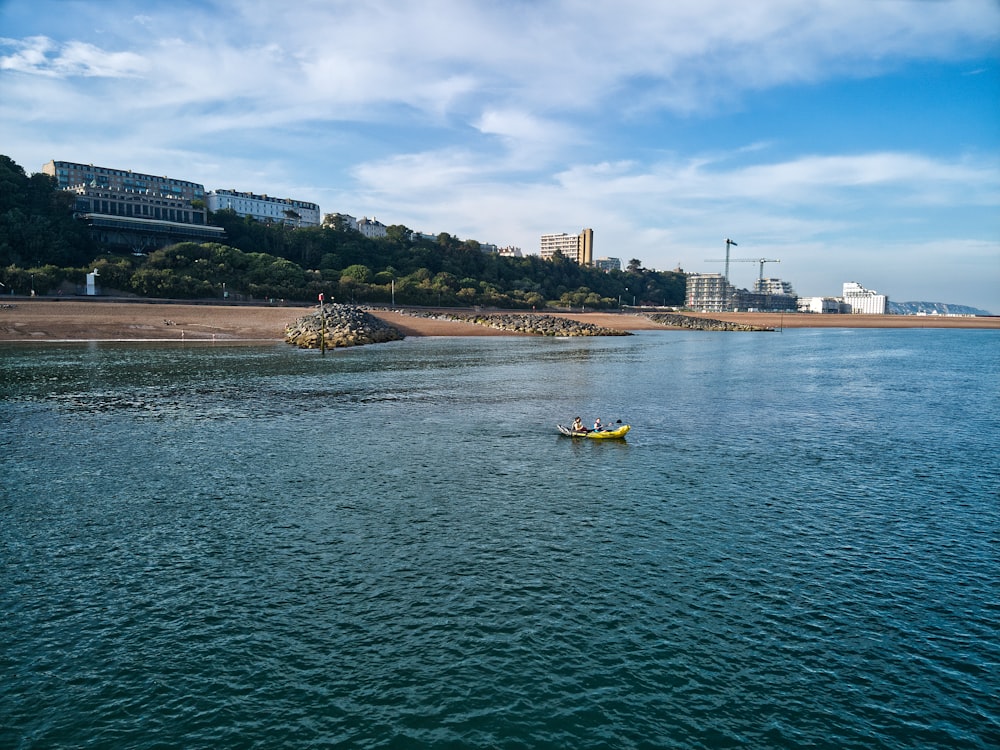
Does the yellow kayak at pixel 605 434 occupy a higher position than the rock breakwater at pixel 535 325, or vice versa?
the rock breakwater at pixel 535 325

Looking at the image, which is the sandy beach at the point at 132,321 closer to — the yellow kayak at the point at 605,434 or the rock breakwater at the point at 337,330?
the rock breakwater at the point at 337,330

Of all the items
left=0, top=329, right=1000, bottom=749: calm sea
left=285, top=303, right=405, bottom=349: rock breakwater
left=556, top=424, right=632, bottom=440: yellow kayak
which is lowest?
left=0, top=329, right=1000, bottom=749: calm sea

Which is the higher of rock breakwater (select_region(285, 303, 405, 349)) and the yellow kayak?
rock breakwater (select_region(285, 303, 405, 349))

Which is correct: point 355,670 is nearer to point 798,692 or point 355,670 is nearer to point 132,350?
point 798,692

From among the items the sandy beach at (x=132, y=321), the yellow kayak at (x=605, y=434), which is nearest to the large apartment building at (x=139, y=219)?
the sandy beach at (x=132, y=321)

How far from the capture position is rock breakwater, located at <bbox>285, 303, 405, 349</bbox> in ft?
330

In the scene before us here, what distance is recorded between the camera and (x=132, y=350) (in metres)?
87.8

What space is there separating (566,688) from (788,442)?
95.2ft

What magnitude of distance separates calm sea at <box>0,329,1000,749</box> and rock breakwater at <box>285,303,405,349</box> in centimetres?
5830

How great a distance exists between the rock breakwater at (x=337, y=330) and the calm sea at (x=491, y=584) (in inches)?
2295

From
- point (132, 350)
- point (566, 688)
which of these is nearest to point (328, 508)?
point (566, 688)

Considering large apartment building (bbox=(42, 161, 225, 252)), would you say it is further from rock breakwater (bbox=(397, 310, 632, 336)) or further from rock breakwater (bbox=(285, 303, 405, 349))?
rock breakwater (bbox=(285, 303, 405, 349))

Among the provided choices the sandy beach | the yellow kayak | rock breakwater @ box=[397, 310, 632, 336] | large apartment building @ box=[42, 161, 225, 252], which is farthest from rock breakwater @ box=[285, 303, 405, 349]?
large apartment building @ box=[42, 161, 225, 252]

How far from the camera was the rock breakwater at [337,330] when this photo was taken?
101m
